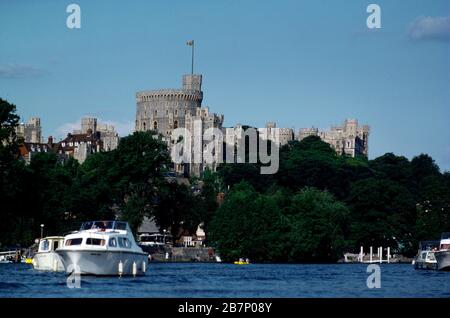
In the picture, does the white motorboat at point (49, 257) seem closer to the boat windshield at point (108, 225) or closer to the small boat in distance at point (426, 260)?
the boat windshield at point (108, 225)

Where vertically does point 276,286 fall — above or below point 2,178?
below

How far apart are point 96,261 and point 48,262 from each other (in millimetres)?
17751

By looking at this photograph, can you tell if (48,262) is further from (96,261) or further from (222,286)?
(222,286)

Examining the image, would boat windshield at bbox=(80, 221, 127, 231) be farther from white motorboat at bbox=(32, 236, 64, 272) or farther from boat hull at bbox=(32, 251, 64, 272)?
boat hull at bbox=(32, 251, 64, 272)

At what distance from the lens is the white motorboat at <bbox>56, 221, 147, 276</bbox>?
66.4 metres

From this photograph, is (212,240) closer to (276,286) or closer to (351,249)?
(351,249)

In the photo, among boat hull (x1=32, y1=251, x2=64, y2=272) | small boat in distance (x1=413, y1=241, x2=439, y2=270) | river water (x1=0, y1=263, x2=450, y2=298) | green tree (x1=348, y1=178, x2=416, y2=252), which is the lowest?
river water (x1=0, y1=263, x2=450, y2=298)

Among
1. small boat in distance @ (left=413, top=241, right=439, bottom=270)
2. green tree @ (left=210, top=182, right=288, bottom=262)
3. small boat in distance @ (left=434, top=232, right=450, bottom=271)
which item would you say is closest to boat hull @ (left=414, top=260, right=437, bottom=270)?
small boat in distance @ (left=413, top=241, right=439, bottom=270)

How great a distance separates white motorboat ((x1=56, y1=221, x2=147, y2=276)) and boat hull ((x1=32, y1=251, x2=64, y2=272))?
474 inches

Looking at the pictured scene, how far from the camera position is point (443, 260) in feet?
295

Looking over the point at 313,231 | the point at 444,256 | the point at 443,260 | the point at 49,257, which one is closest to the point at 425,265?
the point at 443,260

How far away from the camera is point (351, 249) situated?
460 feet

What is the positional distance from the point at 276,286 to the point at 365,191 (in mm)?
86139
